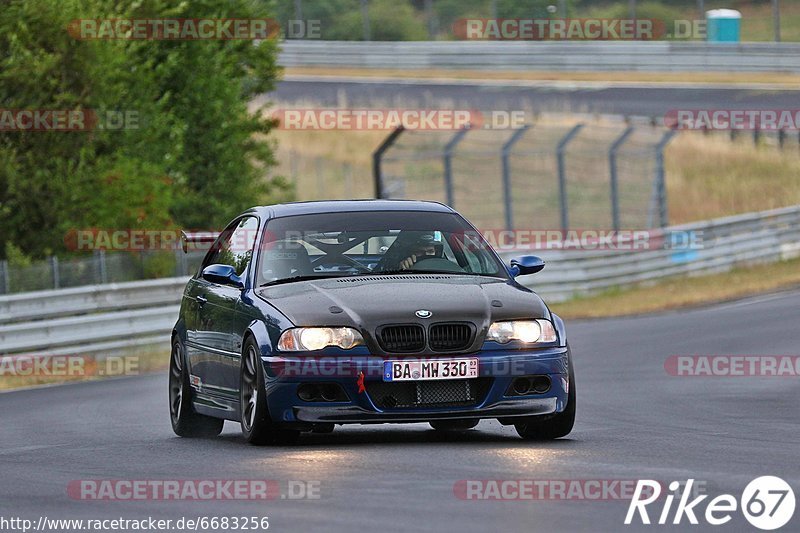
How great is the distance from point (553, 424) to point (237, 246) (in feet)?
8.47

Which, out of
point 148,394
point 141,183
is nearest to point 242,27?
point 141,183

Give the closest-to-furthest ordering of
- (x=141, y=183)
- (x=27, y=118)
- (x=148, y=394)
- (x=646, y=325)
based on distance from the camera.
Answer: (x=148, y=394), (x=646, y=325), (x=27, y=118), (x=141, y=183)

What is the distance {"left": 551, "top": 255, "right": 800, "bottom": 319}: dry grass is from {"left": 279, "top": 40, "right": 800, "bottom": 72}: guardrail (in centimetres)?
1628

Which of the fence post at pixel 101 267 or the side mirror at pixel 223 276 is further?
the fence post at pixel 101 267

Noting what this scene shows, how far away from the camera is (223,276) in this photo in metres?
10.9

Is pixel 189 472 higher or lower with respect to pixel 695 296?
higher

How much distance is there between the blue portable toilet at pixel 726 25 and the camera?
51844 millimetres

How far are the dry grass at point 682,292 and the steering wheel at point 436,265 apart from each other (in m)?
15.3

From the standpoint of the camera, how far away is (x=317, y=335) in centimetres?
970

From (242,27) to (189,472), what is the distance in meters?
26.0

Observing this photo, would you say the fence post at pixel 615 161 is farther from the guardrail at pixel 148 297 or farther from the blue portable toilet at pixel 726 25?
the blue portable toilet at pixel 726 25

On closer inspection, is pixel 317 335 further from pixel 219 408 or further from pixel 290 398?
pixel 219 408

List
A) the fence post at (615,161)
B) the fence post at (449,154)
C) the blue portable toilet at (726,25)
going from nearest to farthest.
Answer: the fence post at (449,154) < the fence post at (615,161) < the blue portable toilet at (726,25)

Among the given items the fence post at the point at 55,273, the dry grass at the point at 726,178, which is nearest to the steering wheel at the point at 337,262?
the fence post at the point at 55,273
